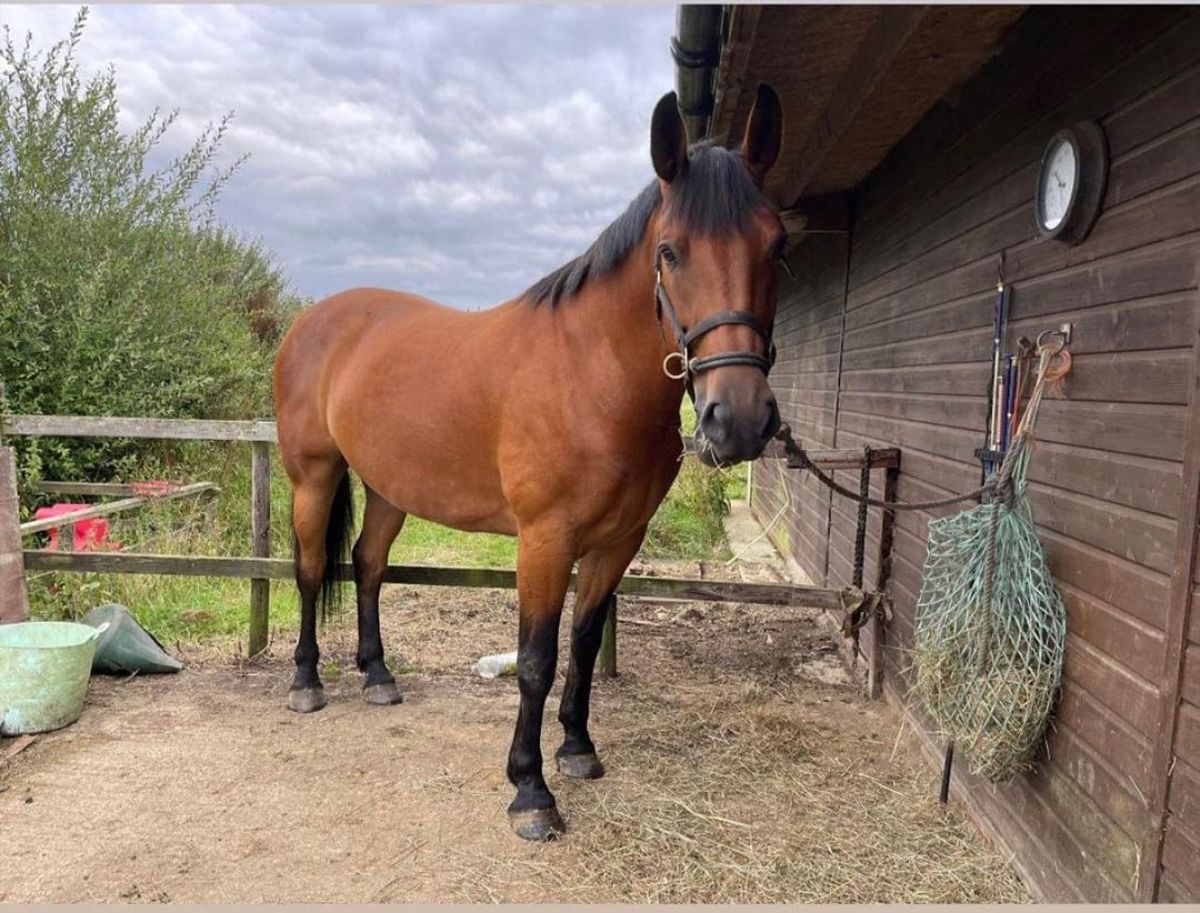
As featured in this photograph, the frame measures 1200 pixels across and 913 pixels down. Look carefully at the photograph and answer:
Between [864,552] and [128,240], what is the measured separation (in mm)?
6741

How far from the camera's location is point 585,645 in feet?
9.45

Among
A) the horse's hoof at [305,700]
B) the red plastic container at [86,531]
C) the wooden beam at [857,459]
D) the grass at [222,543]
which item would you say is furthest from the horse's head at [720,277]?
the red plastic container at [86,531]

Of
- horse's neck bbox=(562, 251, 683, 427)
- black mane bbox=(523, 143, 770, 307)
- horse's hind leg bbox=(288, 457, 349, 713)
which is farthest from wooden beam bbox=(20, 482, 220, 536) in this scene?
black mane bbox=(523, 143, 770, 307)

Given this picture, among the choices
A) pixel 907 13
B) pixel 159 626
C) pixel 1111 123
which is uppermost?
pixel 907 13

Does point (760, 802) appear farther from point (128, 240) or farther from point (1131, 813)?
point (128, 240)

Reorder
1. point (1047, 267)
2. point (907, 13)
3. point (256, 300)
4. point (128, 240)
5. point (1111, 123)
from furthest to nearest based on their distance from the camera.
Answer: point (256, 300), point (128, 240), point (1047, 267), point (907, 13), point (1111, 123)

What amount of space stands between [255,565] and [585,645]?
1907mm

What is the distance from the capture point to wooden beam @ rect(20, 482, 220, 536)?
3.97 m

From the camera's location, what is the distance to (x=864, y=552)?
3848mm

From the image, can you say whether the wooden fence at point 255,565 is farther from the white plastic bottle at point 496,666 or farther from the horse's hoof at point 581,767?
the horse's hoof at point 581,767

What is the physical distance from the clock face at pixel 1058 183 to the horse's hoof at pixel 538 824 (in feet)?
7.52

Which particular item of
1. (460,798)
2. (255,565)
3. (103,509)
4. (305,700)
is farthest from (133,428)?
(460,798)

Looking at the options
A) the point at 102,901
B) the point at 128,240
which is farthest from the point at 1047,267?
Answer: the point at 128,240

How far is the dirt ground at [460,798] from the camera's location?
7.24 feet
